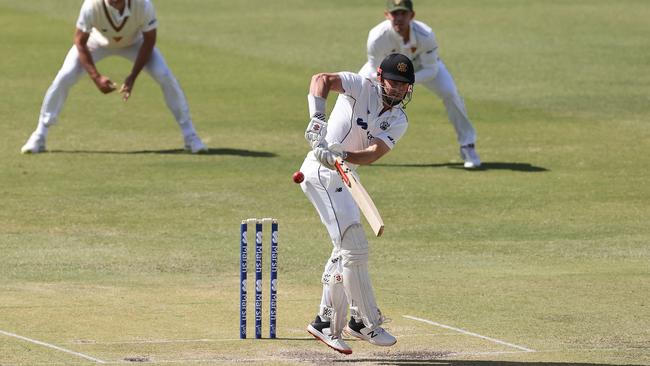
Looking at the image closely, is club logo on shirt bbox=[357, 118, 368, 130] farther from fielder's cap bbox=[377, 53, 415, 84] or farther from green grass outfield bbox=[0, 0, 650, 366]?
green grass outfield bbox=[0, 0, 650, 366]

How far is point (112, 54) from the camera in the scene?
17078mm

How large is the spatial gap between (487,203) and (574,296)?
405 cm

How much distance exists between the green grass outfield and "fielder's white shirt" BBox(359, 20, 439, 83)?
1.25 meters

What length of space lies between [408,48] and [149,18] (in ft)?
10.0

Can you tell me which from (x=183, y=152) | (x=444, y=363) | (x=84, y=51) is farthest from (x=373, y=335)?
(x=183, y=152)

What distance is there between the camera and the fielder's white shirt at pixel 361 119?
30.3 feet

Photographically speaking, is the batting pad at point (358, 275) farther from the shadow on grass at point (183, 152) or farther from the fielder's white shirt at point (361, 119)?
the shadow on grass at point (183, 152)

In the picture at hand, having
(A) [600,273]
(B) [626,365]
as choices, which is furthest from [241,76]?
(B) [626,365]

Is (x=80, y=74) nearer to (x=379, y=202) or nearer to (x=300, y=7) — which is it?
(x=379, y=202)

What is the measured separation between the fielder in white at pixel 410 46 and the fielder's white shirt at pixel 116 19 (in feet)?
8.62

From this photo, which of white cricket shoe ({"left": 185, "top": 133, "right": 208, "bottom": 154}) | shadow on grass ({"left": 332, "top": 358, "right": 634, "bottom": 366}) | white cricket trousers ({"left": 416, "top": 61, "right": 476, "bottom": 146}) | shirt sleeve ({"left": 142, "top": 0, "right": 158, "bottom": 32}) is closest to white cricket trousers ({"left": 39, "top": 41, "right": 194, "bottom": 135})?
shirt sleeve ({"left": 142, "top": 0, "right": 158, "bottom": 32})

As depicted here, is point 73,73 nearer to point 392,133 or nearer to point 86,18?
point 86,18

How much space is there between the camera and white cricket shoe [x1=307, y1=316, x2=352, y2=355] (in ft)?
29.8

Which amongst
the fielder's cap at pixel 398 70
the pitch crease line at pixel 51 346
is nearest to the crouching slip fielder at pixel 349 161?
the fielder's cap at pixel 398 70
